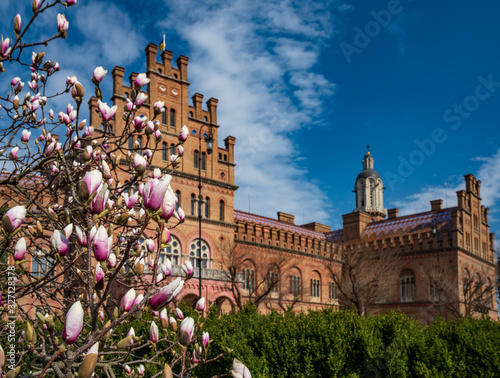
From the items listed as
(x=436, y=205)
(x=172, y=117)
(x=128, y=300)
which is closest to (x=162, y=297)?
(x=128, y=300)

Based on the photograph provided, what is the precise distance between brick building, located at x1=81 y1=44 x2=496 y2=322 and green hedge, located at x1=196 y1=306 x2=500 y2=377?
10348mm

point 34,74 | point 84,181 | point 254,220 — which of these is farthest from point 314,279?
point 84,181

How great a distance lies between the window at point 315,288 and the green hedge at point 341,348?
102 ft

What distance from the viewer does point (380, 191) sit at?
6134 cm

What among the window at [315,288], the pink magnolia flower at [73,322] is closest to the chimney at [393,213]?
the window at [315,288]

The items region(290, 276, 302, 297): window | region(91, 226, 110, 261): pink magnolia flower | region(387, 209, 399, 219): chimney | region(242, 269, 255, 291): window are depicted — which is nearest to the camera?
region(91, 226, 110, 261): pink magnolia flower

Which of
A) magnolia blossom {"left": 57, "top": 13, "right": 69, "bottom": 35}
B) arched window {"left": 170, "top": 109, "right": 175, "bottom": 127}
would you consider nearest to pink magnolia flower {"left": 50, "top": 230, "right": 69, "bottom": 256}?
magnolia blossom {"left": 57, "top": 13, "right": 69, "bottom": 35}

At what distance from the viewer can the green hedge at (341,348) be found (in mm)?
8406

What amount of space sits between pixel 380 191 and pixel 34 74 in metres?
58.7

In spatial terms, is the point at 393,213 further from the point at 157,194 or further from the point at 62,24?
the point at 157,194

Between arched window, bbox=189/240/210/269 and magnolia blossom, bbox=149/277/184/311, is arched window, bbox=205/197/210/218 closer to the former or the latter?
arched window, bbox=189/240/210/269

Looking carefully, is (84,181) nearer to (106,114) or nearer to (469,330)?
(106,114)

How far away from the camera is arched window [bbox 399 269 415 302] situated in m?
43.2

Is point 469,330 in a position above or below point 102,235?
below
